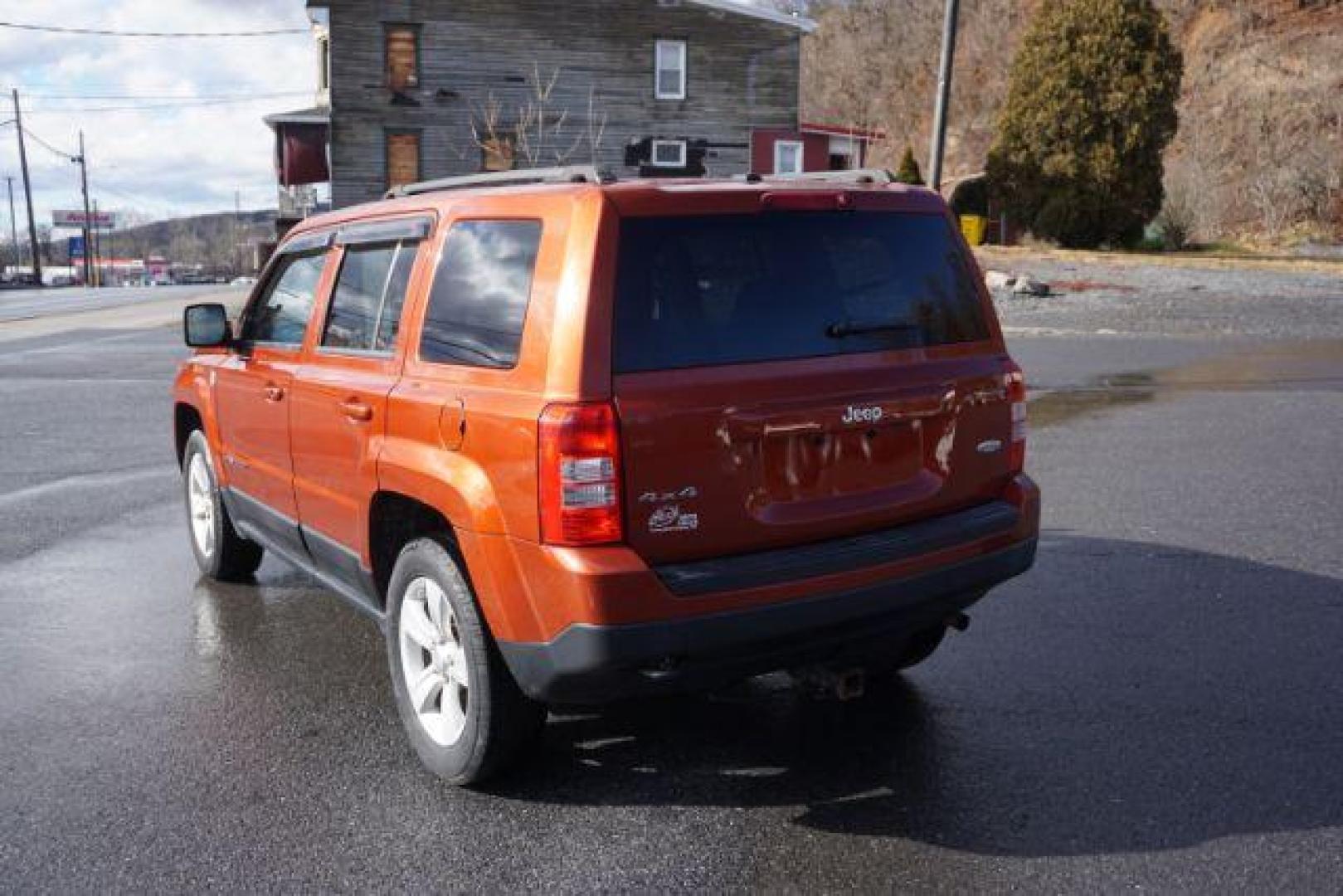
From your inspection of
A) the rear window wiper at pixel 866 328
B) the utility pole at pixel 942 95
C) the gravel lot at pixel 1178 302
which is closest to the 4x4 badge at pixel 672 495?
the rear window wiper at pixel 866 328

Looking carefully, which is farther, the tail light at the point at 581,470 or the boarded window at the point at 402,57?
the boarded window at the point at 402,57

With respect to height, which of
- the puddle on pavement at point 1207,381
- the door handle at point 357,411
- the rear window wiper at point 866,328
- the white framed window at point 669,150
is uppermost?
the white framed window at point 669,150

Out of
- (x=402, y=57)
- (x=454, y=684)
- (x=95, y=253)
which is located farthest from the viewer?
(x=95, y=253)

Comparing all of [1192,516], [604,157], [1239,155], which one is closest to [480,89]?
[604,157]

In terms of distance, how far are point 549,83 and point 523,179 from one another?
119ft

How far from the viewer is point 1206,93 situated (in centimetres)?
4341

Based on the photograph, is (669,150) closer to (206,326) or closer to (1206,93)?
(1206,93)

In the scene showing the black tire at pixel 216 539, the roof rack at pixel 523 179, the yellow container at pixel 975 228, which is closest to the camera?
the roof rack at pixel 523 179

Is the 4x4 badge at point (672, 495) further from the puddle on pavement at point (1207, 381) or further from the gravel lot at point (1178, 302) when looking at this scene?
the gravel lot at point (1178, 302)

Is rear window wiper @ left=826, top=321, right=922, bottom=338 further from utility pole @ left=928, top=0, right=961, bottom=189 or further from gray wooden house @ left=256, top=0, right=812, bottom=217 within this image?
gray wooden house @ left=256, top=0, right=812, bottom=217

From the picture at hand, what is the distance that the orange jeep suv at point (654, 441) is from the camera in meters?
3.30

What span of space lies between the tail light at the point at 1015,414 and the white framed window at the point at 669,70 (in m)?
38.2

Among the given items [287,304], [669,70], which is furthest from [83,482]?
[669,70]

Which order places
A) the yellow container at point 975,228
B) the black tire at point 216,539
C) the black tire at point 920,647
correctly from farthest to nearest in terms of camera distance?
1. the yellow container at point 975,228
2. the black tire at point 216,539
3. the black tire at point 920,647
